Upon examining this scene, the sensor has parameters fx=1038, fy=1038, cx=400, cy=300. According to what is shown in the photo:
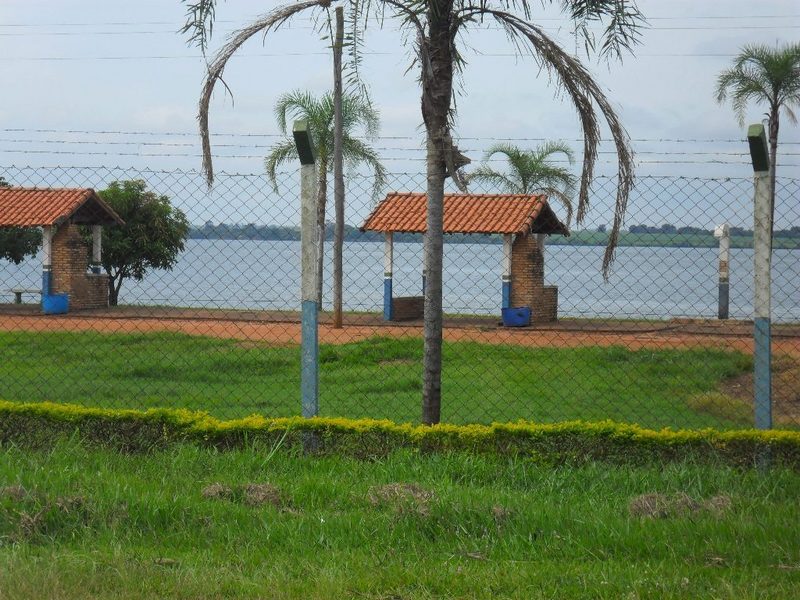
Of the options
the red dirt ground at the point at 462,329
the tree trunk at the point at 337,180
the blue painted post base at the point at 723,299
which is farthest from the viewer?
the blue painted post base at the point at 723,299

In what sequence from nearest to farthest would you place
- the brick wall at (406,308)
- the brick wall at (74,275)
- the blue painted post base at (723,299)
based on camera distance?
the blue painted post base at (723,299) < the brick wall at (406,308) < the brick wall at (74,275)

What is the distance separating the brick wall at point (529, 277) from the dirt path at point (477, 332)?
28.2 inches

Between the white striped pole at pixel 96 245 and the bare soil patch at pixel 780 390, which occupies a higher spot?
the white striped pole at pixel 96 245

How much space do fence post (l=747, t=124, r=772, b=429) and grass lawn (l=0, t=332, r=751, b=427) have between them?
3.84 metres

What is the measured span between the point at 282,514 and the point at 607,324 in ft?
59.6

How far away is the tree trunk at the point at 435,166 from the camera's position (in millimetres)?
7543

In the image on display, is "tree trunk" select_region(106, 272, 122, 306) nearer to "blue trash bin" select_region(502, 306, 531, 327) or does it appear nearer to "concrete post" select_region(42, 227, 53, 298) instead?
"concrete post" select_region(42, 227, 53, 298)

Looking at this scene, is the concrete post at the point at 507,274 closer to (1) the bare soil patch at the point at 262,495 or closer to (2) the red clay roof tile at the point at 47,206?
(2) the red clay roof tile at the point at 47,206

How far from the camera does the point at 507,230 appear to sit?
2406 centimetres

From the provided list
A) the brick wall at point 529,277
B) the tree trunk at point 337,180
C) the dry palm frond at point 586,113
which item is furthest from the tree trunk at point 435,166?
the brick wall at point 529,277

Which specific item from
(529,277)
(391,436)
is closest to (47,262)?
(529,277)

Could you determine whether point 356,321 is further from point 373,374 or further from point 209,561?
point 209,561

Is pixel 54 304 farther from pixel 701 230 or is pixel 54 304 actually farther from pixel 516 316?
pixel 701 230

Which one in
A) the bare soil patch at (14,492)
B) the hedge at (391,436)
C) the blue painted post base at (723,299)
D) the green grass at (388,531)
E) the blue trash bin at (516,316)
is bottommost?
the green grass at (388,531)
